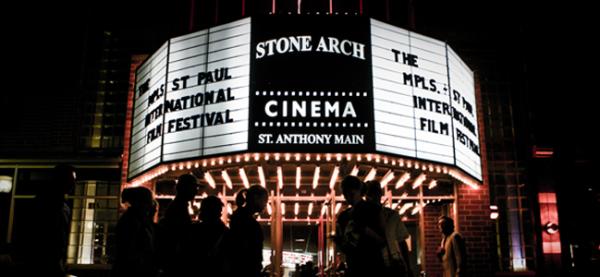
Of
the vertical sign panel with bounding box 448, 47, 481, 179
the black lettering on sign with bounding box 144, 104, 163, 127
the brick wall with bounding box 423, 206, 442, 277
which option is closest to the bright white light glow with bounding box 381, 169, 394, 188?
the vertical sign panel with bounding box 448, 47, 481, 179

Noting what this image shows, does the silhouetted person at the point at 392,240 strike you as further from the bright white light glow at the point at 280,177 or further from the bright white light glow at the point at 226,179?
the bright white light glow at the point at 226,179

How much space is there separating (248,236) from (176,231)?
702 mm

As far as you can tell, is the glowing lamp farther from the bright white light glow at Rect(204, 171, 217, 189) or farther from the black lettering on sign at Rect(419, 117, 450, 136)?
the black lettering on sign at Rect(419, 117, 450, 136)

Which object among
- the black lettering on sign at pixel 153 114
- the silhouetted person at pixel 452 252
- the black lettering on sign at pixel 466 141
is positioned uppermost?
the black lettering on sign at pixel 153 114

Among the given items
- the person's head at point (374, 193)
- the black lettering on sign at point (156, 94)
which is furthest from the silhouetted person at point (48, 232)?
the black lettering on sign at point (156, 94)

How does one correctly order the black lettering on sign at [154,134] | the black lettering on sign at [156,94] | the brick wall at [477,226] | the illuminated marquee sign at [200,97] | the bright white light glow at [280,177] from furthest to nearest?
the brick wall at [477,226] < the bright white light glow at [280,177] < the black lettering on sign at [156,94] < the black lettering on sign at [154,134] < the illuminated marquee sign at [200,97]

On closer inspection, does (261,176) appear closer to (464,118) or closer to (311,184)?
(311,184)

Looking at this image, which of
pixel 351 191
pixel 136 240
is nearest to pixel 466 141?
pixel 351 191

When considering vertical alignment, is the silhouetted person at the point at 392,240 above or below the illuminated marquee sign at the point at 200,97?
below

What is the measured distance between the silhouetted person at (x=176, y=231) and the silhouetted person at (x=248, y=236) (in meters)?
0.48

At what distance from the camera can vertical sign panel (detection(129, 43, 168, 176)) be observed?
1036 centimetres

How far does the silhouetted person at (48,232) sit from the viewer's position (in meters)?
4.25

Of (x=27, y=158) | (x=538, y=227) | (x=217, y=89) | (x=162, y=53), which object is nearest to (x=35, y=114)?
(x=27, y=158)

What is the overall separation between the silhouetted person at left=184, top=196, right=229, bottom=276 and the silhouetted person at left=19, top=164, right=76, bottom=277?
3.33ft
